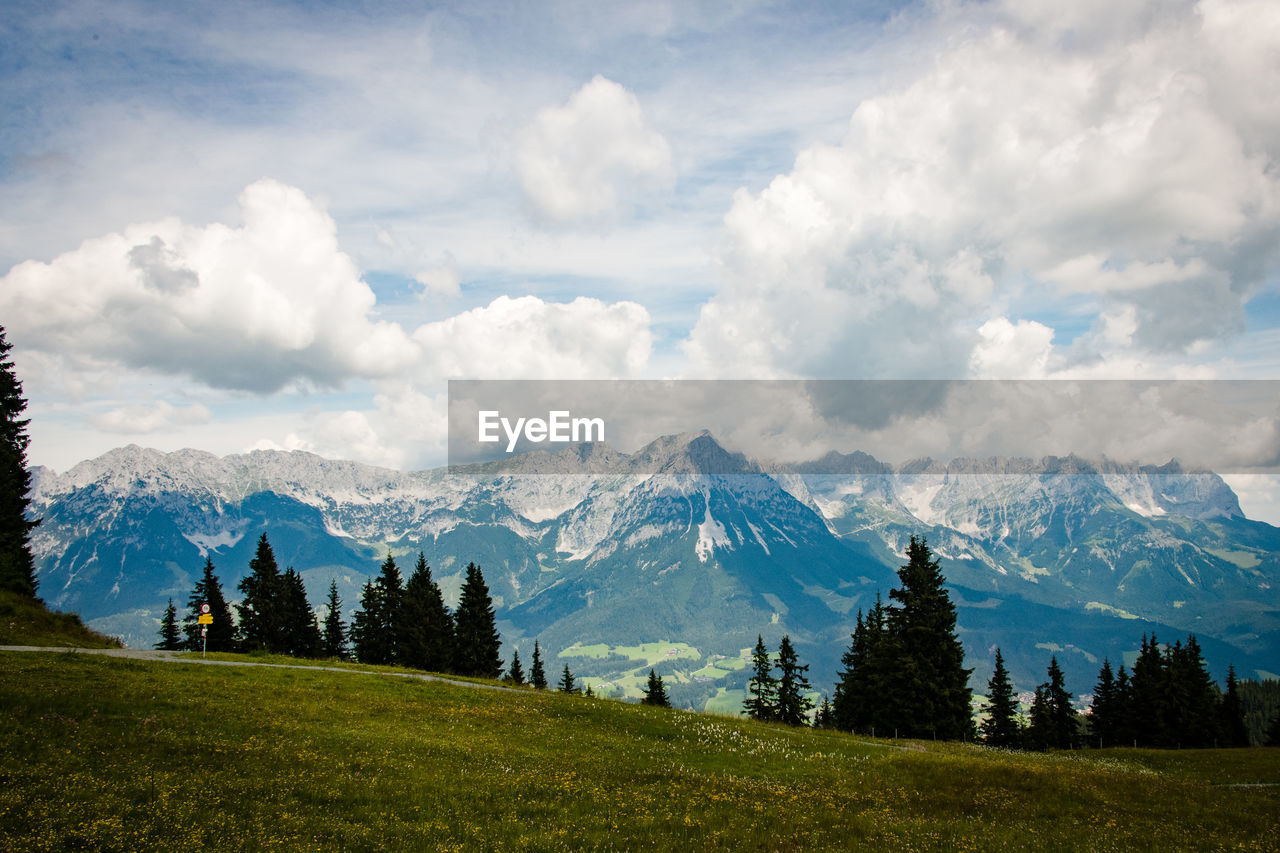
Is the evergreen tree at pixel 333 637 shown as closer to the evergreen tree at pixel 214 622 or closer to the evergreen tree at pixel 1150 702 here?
the evergreen tree at pixel 214 622

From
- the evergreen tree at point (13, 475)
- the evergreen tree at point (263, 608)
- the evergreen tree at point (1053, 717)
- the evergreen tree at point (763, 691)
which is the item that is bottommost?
the evergreen tree at point (1053, 717)

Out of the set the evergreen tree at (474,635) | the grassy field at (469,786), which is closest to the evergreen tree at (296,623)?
the evergreen tree at (474,635)

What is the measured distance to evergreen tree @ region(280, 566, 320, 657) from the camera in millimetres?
85312

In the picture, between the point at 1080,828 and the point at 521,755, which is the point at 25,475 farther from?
the point at 1080,828

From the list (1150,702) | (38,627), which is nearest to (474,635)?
(38,627)

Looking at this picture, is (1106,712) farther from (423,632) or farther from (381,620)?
(381,620)

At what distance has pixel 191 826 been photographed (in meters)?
14.2

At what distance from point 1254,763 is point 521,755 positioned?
43.9m

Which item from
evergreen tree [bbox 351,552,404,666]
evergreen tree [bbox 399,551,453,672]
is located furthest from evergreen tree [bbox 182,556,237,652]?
evergreen tree [bbox 399,551,453,672]

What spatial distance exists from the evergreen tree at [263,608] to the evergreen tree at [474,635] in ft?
76.4

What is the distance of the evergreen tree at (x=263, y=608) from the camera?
82375 millimetres

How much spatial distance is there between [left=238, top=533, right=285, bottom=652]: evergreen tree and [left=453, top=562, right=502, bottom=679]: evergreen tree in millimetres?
23281

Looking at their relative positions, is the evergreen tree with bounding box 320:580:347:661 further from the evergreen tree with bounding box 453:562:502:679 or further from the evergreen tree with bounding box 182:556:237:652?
the evergreen tree with bounding box 453:562:502:679

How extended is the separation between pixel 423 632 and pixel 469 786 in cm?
6505
